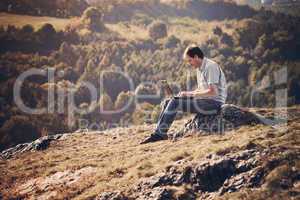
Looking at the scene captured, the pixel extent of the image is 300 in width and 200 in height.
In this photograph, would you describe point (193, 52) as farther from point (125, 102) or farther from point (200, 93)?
point (125, 102)

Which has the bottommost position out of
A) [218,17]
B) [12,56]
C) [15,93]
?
[15,93]

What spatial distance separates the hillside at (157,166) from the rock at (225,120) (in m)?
0.34

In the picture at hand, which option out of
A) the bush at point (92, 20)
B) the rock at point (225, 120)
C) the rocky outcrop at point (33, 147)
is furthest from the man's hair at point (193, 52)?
the bush at point (92, 20)

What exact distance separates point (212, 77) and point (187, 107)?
134 cm

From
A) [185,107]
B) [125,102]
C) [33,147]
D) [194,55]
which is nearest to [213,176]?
[185,107]

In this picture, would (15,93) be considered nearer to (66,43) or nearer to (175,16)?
(66,43)

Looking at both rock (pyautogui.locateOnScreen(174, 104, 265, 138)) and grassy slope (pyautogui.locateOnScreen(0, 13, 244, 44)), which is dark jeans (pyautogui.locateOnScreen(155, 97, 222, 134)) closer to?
rock (pyautogui.locateOnScreen(174, 104, 265, 138))

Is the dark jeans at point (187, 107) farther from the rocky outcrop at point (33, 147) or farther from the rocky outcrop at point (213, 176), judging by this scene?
the rocky outcrop at point (33, 147)

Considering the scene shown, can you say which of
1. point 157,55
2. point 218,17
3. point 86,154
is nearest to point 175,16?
point 218,17

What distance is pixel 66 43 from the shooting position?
145125mm

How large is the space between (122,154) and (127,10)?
17925cm

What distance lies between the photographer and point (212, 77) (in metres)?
12.4

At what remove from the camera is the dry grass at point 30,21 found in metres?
149

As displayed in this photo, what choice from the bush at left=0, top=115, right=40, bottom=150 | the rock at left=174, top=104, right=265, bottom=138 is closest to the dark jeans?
the rock at left=174, top=104, right=265, bottom=138
